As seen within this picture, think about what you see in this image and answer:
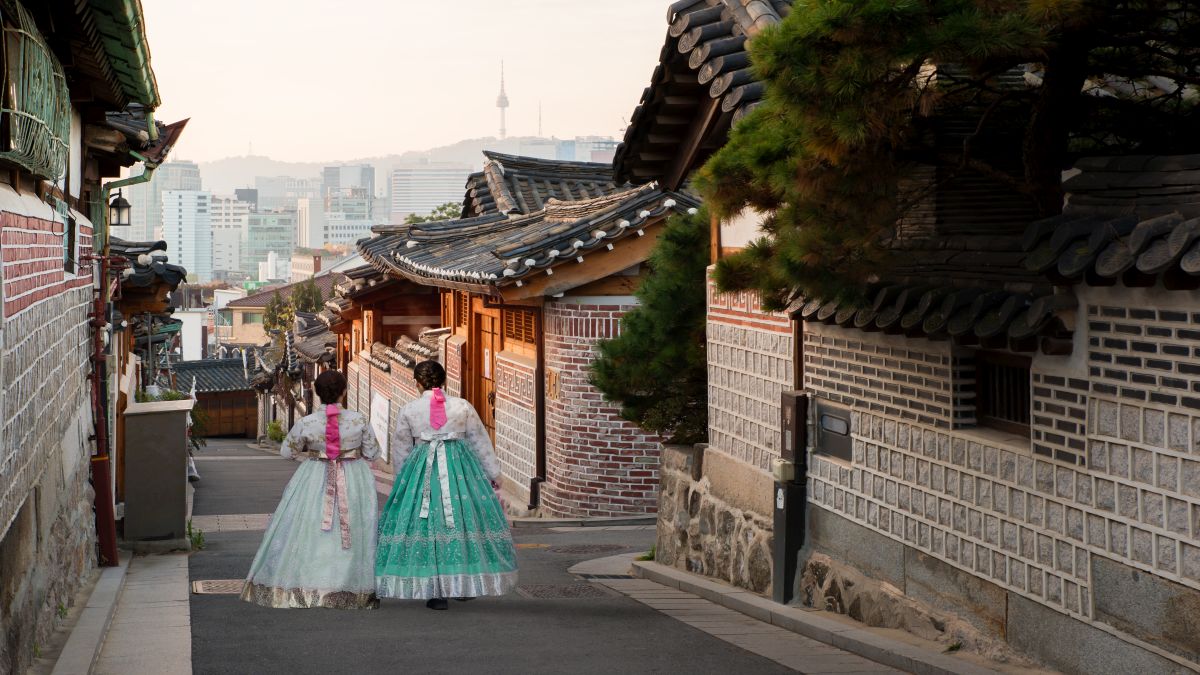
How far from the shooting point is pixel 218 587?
10727mm

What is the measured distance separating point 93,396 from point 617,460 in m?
6.67

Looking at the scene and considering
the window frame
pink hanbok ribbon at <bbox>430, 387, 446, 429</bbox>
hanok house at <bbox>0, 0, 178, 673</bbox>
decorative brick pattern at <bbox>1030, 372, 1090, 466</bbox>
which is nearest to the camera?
decorative brick pattern at <bbox>1030, 372, 1090, 466</bbox>

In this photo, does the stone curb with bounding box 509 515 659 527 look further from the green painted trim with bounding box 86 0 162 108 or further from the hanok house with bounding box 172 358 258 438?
the hanok house with bounding box 172 358 258 438

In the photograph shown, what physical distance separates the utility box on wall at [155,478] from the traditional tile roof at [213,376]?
4174 cm

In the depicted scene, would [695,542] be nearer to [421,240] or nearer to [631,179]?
[631,179]

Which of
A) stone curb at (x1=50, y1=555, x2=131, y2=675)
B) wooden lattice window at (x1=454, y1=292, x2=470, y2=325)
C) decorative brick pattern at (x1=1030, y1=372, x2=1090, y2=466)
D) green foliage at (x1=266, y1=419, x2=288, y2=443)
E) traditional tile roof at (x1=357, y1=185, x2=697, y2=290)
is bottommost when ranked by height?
green foliage at (x1=266, y1=419, x2=288, y2=443)

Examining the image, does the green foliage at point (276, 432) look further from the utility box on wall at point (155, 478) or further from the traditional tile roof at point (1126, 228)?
the traditional tile roof at point (1126, 228)

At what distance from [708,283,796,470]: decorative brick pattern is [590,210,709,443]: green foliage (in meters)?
0.55

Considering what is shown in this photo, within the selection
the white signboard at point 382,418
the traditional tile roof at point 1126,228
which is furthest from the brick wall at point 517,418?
the traditional tile roof at point 1126,228

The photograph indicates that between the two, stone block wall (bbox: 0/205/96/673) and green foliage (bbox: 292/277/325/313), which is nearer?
stone block wall (bbox: 0/205/96/673)

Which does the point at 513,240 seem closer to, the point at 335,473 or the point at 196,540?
the point at 196,540

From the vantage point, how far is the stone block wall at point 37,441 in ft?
21.4

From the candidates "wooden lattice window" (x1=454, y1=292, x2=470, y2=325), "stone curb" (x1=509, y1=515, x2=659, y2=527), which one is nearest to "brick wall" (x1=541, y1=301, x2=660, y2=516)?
"stone curb" (x1=509, y1=515, x2=659, y2=527)

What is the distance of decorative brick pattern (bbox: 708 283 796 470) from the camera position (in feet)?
34.1
